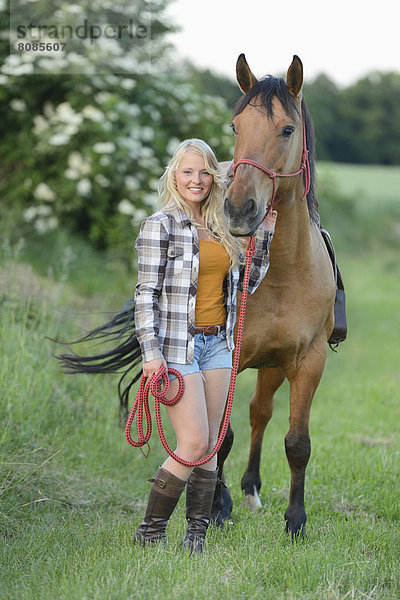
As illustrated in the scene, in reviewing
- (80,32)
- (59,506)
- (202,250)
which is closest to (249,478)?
(59,506)

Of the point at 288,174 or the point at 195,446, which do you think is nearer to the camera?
the point at 195,446

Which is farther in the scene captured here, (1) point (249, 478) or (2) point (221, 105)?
(2) point (221, 105)

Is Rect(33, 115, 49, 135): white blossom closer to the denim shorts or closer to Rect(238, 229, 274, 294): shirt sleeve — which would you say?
Rect(238, 229, 274, 294): shirt sleeve

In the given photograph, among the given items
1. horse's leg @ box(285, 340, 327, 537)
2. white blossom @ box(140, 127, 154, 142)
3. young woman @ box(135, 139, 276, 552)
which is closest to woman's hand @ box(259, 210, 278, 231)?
young woman @ box(135, 139, 276, 552)

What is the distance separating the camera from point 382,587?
2928 mm

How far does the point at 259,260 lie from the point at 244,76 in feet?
2.89

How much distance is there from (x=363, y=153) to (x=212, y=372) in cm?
4163

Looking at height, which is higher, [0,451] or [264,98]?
[264,98]

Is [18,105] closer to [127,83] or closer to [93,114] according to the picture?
[93,114]

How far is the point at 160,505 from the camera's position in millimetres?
3123

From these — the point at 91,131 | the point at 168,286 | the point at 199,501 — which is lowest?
the point at 199,501

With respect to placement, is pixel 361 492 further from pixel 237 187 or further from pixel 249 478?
pixel 237 187

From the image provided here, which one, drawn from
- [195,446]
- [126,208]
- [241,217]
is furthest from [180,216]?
[126,208]

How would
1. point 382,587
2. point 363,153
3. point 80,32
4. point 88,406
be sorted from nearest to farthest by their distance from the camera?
point 382,587 → point 88,406 → point 80,32 → point 363,153
